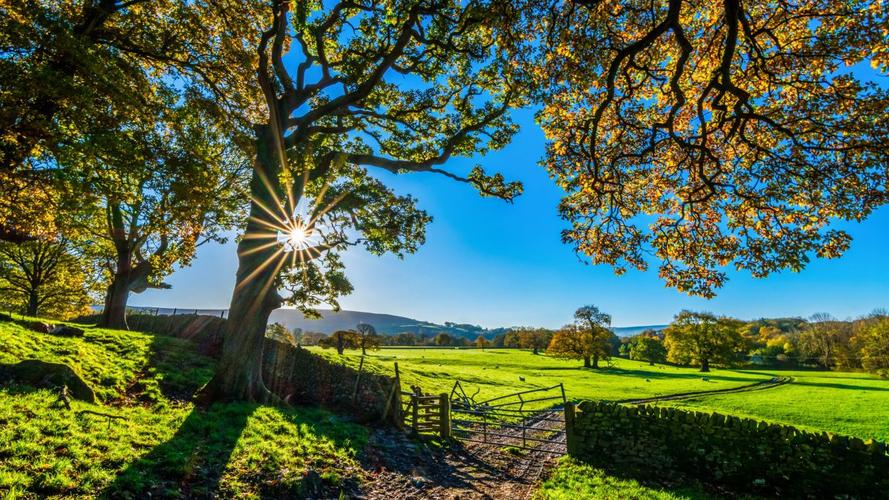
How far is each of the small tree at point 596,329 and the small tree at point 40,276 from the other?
69.0 metres

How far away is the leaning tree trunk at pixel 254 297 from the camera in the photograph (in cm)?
1241

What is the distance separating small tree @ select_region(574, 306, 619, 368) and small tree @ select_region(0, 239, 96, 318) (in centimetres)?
6901

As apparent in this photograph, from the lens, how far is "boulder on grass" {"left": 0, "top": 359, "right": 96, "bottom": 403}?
9.34 m

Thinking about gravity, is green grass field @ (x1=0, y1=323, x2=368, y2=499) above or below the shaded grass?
above

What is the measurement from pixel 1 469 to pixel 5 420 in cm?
244

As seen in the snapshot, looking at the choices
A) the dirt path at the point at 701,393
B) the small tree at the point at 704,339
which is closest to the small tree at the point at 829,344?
the small tree at the point at 704,339

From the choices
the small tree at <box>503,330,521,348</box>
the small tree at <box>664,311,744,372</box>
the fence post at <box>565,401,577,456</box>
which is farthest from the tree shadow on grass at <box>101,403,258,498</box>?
the small tree at <box>503,330,521,348</box>

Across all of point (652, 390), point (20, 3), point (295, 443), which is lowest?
point (652, 390)

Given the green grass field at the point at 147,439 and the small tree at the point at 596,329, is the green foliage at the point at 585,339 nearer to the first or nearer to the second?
the small tree at the point at 596,329

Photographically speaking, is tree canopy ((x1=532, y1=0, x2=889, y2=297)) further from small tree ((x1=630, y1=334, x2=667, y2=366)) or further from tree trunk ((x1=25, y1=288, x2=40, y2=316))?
small tree ((x1=630, y1=334, x2=667, y2=366))

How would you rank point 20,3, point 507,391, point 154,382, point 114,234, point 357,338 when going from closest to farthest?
point 20,3
point 154,382
point 114,234
point 507,391
point 357,338

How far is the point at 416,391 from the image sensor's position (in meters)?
16.5

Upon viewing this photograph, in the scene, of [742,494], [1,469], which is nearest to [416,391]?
[742,494]

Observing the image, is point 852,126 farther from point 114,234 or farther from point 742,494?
point 114,234
